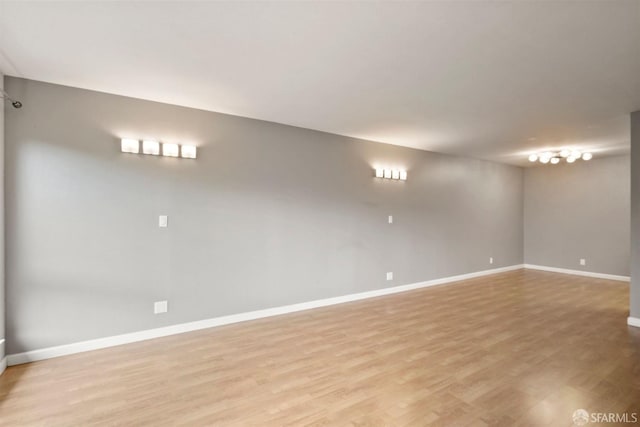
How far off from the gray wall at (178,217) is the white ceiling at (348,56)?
0.35 meters

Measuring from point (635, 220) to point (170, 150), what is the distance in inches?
221

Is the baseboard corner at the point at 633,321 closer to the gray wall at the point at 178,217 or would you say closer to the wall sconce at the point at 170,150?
the gray wall at the point at 178,217

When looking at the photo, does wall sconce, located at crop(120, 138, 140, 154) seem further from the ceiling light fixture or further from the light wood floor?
the ceiling light fixture

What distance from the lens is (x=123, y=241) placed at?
3205mm

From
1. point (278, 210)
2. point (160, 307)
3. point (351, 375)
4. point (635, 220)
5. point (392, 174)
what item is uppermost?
point (392, 174)

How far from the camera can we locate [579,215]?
6.86 metres

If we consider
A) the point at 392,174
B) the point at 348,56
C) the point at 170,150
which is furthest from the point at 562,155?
the point at 170,150

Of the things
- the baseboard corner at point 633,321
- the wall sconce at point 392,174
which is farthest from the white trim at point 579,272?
the wall sconce at point 392,174

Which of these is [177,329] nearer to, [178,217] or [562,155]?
[178,217]

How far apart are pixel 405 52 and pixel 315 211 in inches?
102

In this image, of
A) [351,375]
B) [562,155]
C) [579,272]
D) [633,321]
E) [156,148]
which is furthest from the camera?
[579,272]

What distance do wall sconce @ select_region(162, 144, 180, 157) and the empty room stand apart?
0.17 ft

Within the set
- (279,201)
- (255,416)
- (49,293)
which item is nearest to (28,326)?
(49,293)

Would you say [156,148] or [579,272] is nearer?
[156,148]
